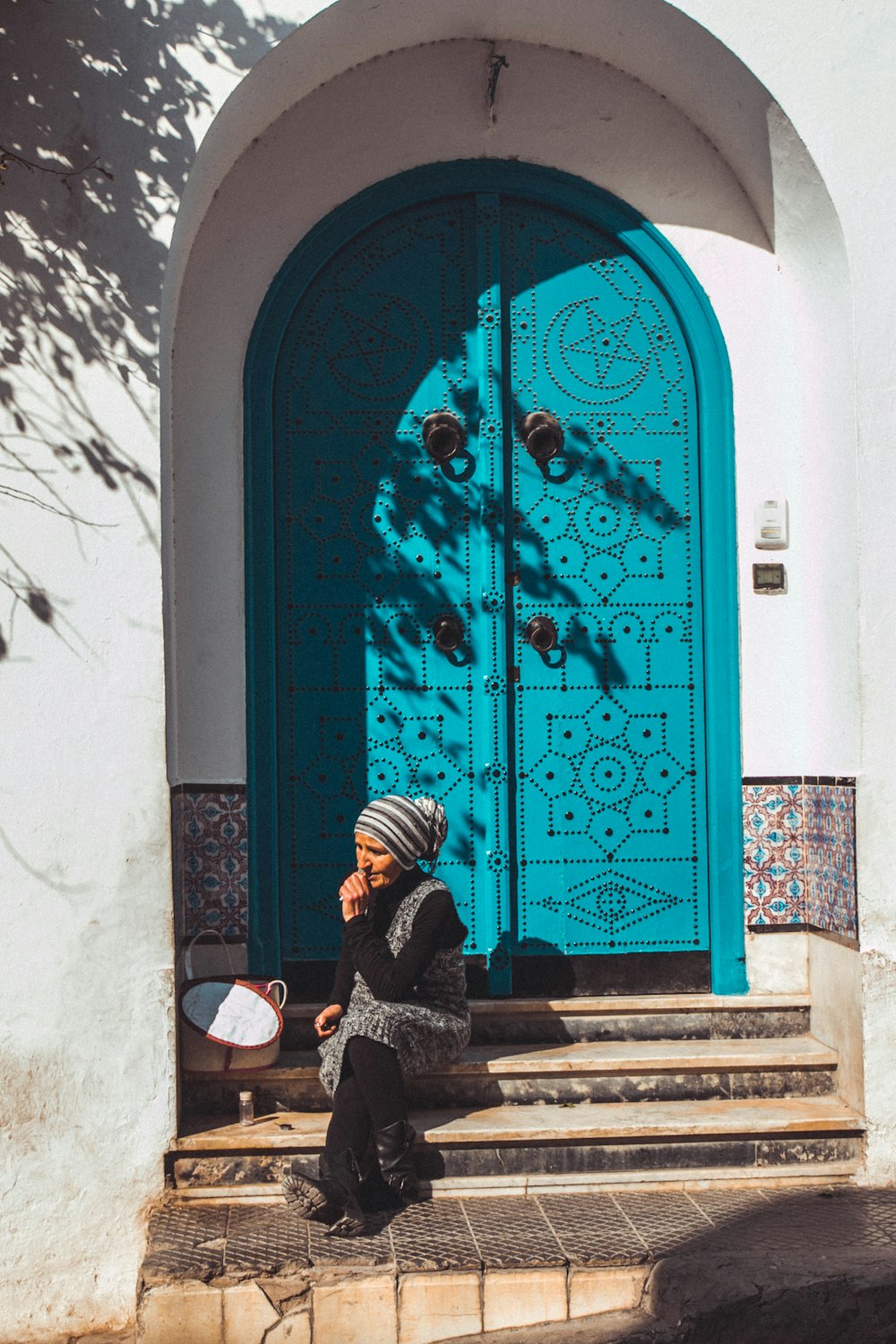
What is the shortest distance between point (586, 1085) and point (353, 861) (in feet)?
3.82

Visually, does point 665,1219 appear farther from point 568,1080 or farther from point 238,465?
point 238,465

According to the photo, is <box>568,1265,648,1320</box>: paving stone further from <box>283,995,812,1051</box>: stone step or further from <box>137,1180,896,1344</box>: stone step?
<box>283,995,812,1051</box>: stone step

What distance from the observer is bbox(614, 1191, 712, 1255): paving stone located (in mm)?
3851

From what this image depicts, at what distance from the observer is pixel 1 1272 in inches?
161

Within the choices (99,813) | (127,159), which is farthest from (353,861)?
(127,159)

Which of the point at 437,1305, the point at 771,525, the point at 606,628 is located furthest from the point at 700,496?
the point at 437,1305

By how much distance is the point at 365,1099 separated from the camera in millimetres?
4039

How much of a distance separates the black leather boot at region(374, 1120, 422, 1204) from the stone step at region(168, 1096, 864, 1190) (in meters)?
0.16

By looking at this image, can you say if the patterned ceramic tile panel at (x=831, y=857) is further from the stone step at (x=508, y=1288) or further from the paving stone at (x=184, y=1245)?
the paving stone at (x=184, y=1245)

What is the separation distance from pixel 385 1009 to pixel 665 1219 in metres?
1.05

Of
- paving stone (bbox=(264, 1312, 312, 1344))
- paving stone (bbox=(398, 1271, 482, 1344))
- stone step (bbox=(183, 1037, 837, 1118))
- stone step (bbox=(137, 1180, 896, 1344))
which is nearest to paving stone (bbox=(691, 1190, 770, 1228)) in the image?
stone step (bbox=(137, 1180, 896, 1344))

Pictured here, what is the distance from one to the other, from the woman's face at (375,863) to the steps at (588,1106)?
2.21ft

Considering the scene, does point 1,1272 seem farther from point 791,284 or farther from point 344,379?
point 791,284

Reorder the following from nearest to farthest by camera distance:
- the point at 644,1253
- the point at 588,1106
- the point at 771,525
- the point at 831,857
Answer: the point at 644,1253, the point at 588,1106, the point at 831,857, the point at 771,525
